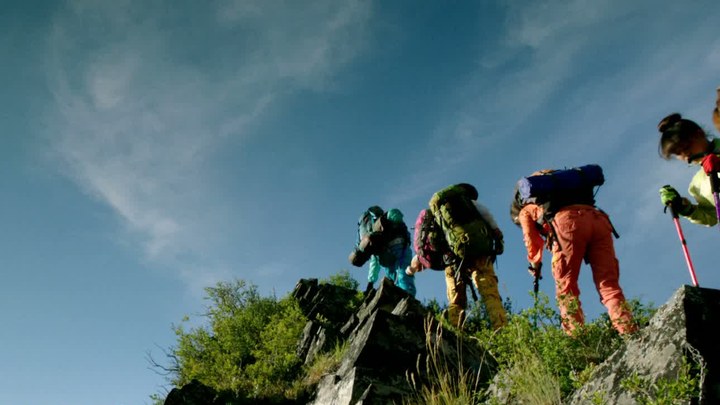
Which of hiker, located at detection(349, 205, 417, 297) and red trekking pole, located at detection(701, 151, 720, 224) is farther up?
hiker, located at detection(349, 205, 417, 297)

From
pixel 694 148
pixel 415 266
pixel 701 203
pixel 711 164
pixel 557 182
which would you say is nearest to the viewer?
pixel 711 164

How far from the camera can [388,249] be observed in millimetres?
10727

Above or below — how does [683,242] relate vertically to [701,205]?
below

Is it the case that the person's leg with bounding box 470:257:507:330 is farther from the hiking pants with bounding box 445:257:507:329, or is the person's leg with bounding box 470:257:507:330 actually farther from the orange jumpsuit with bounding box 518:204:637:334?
the orange jumpsuit with bounding box 518:204:637:334

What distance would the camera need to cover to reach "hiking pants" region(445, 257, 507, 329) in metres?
7.03

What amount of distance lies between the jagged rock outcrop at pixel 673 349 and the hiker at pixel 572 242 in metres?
1.34

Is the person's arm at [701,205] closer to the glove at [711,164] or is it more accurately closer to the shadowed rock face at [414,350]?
the glove at [711,164]

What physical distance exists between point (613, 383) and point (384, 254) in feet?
26.1

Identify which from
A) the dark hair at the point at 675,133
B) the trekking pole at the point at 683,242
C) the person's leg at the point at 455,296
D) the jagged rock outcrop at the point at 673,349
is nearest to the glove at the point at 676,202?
the trekking pole at the point at 683,242

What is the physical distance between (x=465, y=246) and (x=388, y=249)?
140 inches

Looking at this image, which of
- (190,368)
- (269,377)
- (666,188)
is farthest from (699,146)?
(190,368)

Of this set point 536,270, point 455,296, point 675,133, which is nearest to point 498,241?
point 455,296

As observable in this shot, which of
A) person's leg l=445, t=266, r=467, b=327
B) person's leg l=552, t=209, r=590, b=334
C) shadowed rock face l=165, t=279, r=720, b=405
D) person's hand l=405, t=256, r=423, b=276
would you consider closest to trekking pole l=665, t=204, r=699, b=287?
person's leg l=552, t=209, r=590, b=334

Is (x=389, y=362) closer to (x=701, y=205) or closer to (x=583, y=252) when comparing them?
(x=583, y=252)
